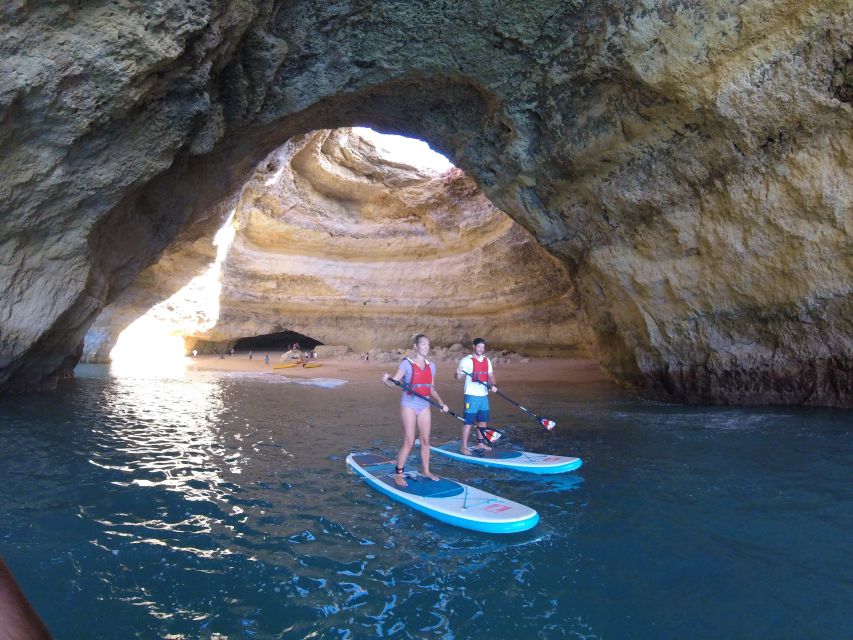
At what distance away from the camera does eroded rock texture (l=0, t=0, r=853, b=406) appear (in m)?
7.36

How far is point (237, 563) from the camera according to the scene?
13.7 feet

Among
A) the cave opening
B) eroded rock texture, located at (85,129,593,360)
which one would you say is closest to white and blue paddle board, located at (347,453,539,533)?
eroded rock texture, located at (85,129,593,360)

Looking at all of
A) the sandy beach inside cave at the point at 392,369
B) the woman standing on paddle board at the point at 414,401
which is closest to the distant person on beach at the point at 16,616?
the woman standing on paddle board at the point at 414,401

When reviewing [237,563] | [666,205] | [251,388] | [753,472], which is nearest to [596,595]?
[237,563]

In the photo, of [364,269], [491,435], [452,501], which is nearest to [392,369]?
[364,269]

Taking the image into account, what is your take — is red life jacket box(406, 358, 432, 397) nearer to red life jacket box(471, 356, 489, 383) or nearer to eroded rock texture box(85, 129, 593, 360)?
red life jacket box(471, 356, 489, 383)

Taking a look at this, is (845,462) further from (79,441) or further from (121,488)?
(79,441)

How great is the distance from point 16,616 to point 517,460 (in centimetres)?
674

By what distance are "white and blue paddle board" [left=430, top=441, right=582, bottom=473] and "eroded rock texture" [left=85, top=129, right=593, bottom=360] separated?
13796mm

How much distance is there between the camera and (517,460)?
7.28 meters

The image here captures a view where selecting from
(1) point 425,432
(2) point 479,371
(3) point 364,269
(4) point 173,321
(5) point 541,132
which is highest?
(5) point 541,132

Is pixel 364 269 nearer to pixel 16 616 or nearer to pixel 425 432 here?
pixel 425 432

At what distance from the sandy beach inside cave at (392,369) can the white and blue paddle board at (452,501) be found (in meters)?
11.0

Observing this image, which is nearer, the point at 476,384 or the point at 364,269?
the point at 476,384
